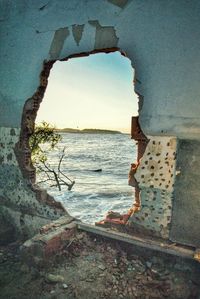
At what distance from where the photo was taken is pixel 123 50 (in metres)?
4.00

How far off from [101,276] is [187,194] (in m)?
1.56

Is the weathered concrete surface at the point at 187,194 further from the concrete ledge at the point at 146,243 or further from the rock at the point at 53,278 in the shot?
the rock at the point at 53,278

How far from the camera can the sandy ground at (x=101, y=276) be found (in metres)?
3.45

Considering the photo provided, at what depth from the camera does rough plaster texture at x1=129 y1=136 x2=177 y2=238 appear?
378 centimetres

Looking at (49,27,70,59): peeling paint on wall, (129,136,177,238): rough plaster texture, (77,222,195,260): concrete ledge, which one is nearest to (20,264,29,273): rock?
(77,222,195,260): concrete ledge

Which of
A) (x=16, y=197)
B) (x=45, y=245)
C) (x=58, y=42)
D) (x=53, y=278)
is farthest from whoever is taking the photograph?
(x=16, y=197)

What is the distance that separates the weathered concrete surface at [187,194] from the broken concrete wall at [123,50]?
0.13 feet

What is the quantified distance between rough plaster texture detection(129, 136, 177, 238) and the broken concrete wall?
1 cm

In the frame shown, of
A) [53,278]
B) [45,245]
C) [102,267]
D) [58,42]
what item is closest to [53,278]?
[53,278]

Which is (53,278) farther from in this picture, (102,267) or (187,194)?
(187,194)

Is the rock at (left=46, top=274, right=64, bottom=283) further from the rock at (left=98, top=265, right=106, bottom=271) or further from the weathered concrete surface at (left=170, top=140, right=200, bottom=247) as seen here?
the weathered concrete surface at (left=170, top=140, right=200, bottom=247)

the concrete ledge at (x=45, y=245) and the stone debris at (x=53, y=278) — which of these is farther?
the concrete ledge at (x=45, y=245)

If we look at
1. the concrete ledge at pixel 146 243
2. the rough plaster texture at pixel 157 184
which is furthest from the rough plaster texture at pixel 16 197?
the rough plaster texture at pixel 157 184

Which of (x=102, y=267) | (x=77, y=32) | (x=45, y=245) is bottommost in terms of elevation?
(x=102, y=267)
